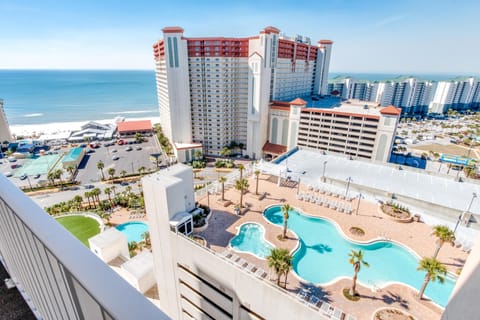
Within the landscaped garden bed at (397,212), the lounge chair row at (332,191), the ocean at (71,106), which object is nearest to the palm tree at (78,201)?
the lounge chair row at (332,191)

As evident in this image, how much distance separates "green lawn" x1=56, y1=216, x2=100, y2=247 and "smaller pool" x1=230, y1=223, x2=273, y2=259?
23.9 meters

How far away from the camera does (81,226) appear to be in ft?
107

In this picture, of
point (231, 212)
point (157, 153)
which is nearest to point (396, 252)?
point (231, 212)

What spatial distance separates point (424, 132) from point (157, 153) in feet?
315

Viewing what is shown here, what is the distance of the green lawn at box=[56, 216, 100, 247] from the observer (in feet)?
102

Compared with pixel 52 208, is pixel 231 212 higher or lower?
higher

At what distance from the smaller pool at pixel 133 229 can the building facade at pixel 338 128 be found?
106 feet

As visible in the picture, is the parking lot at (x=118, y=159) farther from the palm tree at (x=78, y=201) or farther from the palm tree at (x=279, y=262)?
the palm tree at (x=279, y=262)

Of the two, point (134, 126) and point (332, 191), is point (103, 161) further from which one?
point (332, 191)

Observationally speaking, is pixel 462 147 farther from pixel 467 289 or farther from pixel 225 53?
pixel 467 289

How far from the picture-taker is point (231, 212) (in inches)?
790

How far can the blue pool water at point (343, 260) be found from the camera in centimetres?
1476

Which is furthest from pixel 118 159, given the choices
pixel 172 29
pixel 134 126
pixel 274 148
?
pixel 274 148

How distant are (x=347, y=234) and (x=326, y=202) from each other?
3.86 m
